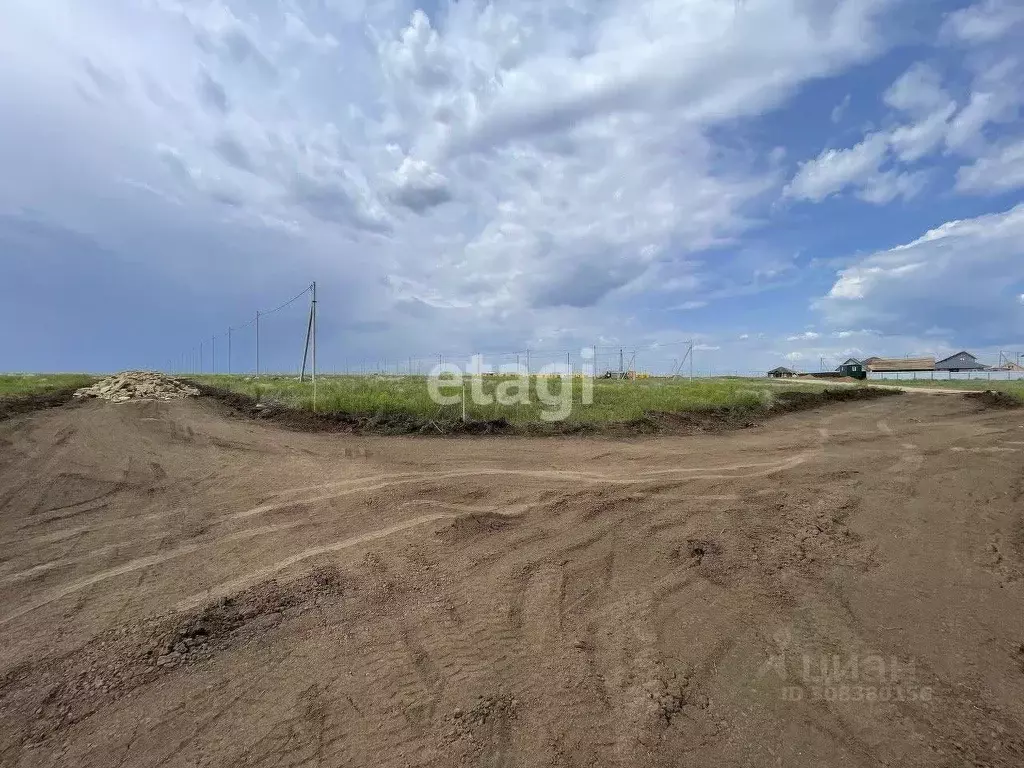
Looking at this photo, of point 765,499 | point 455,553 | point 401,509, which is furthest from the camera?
point 765,499

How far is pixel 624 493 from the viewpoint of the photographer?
756 centimetres

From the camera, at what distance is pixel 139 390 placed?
2208cm

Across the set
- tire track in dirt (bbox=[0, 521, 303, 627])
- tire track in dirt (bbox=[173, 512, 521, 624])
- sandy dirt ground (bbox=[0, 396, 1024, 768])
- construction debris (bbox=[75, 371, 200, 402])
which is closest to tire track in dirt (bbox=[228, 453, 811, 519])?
sandy dirt ground (bbox=[0, 396, 1024, 768])

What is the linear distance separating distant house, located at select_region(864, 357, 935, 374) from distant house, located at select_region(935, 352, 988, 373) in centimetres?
103

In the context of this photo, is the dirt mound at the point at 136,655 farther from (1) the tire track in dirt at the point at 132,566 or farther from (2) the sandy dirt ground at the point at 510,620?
(1) the tire track in dirt at the point at 132,566

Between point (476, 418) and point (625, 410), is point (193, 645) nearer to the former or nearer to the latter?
point (476, 418)

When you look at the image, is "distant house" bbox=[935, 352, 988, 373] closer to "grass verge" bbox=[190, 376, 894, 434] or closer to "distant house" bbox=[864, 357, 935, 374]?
"distant house" bbox=[864, 357, 935, 374]

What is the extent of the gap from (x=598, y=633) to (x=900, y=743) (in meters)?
1.75

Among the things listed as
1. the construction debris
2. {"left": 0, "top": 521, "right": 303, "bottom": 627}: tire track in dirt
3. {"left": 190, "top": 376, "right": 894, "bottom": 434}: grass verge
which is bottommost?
{"left": 0, "top": 521, "right": 303, "bottom": 627}: tire track in dirt

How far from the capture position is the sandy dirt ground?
9.11 feet

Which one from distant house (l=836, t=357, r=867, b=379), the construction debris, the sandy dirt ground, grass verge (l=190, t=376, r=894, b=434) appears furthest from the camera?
distant house (l=836, t=357, r=867, b=379)

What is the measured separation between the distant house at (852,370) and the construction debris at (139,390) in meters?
60.0

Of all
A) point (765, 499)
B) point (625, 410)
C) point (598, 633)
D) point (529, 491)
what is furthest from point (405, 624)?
point (625, 410)

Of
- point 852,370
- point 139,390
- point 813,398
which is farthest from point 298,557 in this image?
point 852,370
